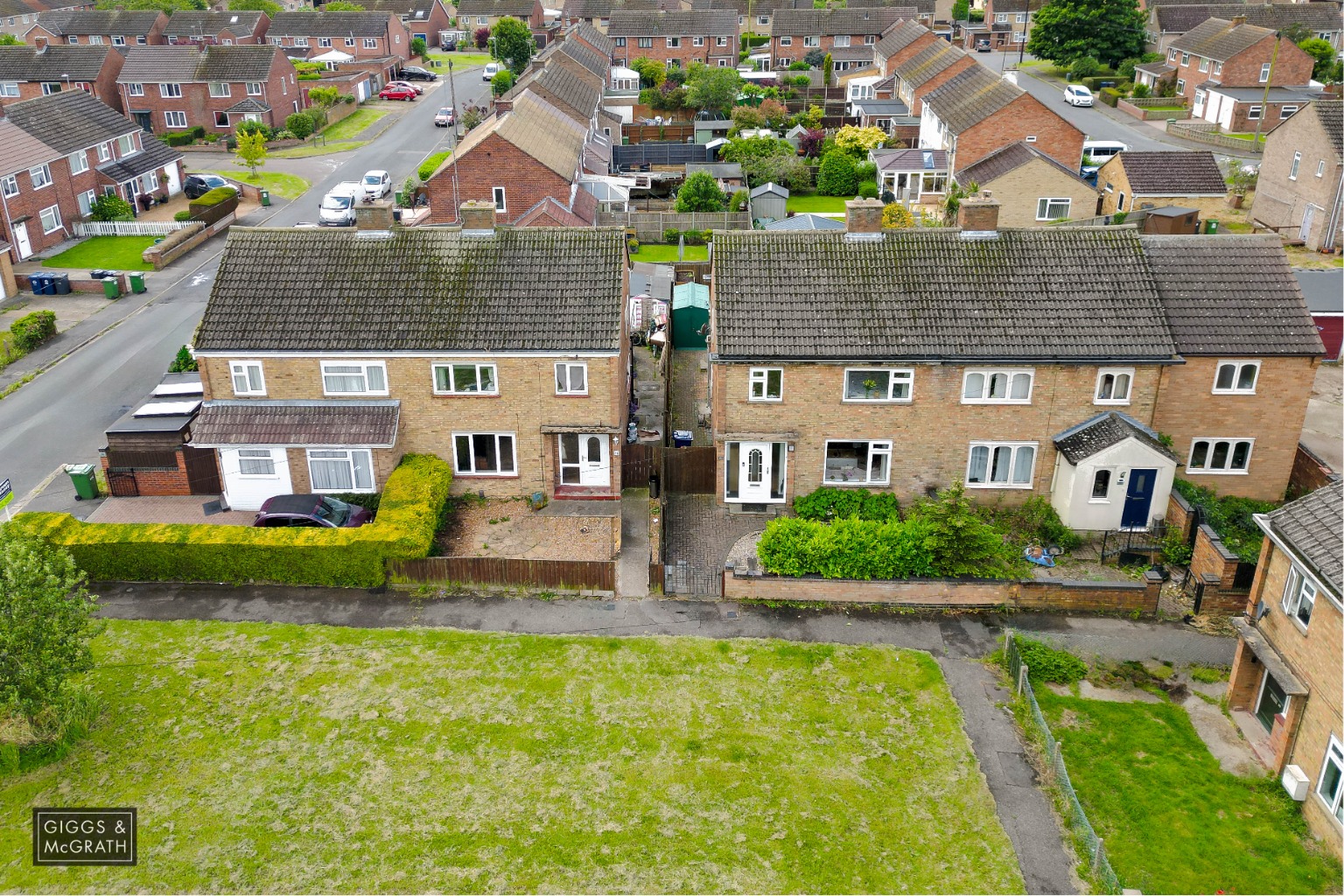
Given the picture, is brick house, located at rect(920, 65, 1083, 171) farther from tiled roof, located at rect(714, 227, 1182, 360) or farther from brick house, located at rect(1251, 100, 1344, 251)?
tiled roof, located at rect(714, 227, 1182, 360)

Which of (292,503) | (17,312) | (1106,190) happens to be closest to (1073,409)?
(292,503)

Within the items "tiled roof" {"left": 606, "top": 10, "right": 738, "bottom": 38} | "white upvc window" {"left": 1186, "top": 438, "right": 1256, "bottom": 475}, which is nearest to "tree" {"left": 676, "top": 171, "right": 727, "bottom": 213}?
"white upvc window" {"left": 1186, "top": 438, "right": 1256, "bottom": 475}

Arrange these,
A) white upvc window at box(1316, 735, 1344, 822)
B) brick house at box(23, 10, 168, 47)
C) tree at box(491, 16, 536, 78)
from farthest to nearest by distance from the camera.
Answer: brick house at box(23, 10, 168, 47)
tree at box(491, 16, 536, 78)
white upvc window at box(1316, 735, 1344, 822)

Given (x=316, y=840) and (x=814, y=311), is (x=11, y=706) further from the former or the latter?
(x=814, y=311)

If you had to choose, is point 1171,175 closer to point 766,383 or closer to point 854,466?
point 854,466

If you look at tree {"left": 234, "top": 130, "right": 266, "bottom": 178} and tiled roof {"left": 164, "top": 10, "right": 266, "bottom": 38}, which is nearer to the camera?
tree {"left": 234, "top": 130, "right": 266, "bottom": 178}

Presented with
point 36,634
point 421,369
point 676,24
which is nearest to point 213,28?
point 676,24

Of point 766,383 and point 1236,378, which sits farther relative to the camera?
point 1236,378
